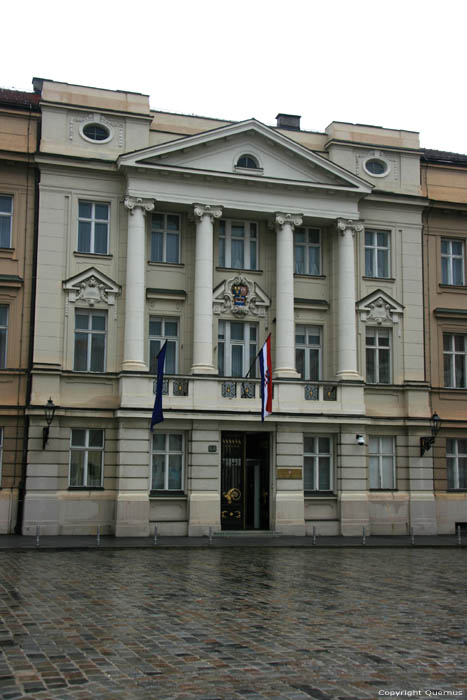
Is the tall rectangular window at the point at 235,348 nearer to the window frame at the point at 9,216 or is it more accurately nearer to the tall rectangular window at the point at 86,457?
the tall rectangular window at the point at 86,457

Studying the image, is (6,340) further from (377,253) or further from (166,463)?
(377,253)

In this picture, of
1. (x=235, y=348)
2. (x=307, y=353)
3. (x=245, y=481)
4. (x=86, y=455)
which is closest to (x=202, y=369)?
(x=235, y=348)

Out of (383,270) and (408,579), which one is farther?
(383,270)

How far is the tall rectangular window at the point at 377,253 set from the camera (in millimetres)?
→ 34156

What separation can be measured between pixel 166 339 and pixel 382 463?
971 centimetres

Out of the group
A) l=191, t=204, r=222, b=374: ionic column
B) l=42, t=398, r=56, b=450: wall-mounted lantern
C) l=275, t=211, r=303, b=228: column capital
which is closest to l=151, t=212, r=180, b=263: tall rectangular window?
l=191, t=204, r=222, b=374: ionic column

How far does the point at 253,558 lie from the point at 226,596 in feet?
25.5

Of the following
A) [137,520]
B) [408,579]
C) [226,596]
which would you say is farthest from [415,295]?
[226,596]

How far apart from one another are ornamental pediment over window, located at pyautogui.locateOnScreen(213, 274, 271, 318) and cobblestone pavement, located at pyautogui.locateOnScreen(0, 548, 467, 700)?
42.3 feet

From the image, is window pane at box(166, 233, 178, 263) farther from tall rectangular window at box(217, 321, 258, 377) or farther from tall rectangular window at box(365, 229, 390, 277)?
tall rectangular window at box(365, 229, 390, 277)

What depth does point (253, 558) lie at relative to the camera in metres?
23.4

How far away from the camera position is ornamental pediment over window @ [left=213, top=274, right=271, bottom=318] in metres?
32.0

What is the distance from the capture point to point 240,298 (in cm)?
3228

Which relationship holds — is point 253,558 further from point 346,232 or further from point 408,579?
point 346,232
